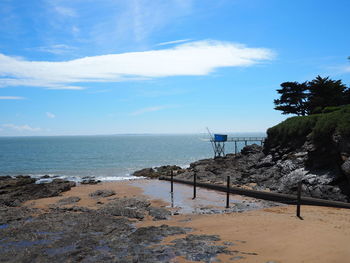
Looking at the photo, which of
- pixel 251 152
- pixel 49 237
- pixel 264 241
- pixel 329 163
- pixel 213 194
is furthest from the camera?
pixel 251 152

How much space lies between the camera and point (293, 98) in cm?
4800

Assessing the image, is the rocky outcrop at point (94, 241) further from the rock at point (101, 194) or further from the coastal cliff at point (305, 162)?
the coastal cliff at point (305, 162)

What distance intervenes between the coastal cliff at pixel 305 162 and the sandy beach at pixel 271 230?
333cm

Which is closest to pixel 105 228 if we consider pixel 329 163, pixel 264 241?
pixel 264 241

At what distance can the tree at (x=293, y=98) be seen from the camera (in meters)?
47.7

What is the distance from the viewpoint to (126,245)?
1155 cm

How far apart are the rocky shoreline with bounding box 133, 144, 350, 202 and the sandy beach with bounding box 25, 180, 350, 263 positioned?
2.72 meters

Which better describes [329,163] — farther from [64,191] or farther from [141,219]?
[64,191]

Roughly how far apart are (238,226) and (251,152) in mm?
33622

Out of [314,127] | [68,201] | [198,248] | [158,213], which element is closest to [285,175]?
[314,127]

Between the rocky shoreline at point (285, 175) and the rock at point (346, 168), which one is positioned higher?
the rock at point (346, 168)

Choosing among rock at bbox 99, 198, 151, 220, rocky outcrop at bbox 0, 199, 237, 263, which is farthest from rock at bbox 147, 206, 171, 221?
rocky outcrop at bbox 0, 199, 237, 263

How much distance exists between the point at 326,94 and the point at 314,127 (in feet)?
68.4

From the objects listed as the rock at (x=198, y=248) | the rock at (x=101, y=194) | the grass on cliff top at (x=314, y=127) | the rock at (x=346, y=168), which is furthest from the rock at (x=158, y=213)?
the grass on cliff top at (x=314, y=127)
